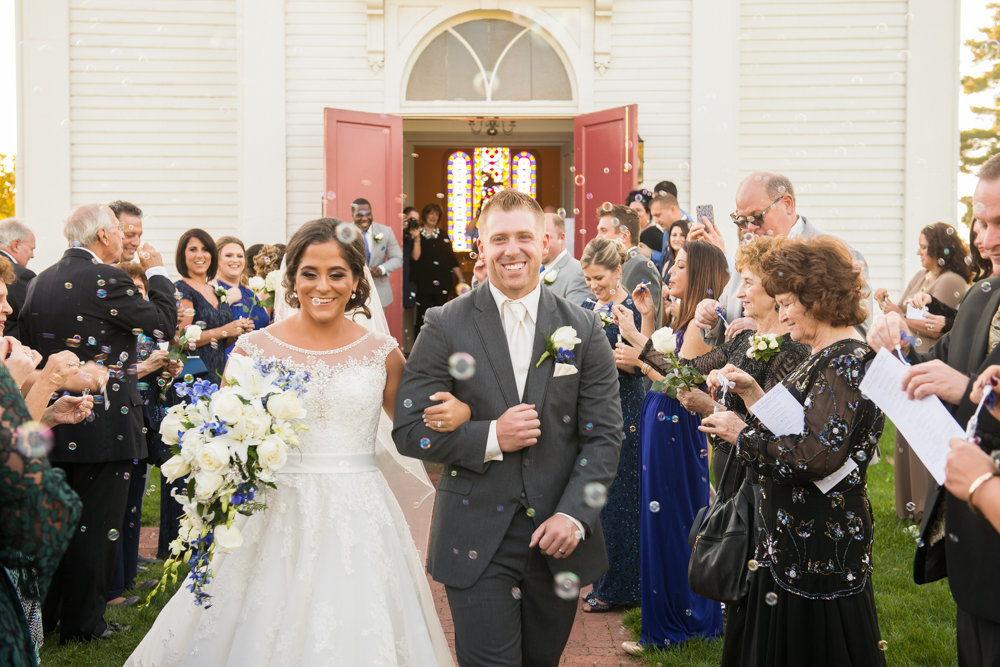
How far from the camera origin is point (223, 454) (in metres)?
2.82

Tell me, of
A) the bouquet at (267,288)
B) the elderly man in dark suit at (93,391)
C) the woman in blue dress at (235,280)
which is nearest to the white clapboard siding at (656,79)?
the woman in blue dress at (235,280)

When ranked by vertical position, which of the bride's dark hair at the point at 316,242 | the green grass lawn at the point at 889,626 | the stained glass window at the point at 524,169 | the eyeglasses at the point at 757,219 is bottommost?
the green grass lawn at the point at 889,626

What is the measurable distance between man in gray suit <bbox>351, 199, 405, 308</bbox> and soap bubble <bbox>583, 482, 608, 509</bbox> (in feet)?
25.5

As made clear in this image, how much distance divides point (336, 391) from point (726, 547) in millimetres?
1699

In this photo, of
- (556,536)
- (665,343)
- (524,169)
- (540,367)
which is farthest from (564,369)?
(524,169)

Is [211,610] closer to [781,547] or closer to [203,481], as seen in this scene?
[203,481]

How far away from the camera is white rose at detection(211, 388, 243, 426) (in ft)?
9.34

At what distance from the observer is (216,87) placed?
11.9 metres

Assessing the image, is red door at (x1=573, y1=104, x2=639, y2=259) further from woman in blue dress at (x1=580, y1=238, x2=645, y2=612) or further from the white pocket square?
the white pocket square

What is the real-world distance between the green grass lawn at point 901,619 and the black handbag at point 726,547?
1.24 meters

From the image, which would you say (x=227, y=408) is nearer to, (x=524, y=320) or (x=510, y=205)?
(x=524, y=320)

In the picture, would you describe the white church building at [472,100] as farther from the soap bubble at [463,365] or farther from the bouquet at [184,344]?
the soap bubble at [463,365]

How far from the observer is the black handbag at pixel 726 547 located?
3.16 m

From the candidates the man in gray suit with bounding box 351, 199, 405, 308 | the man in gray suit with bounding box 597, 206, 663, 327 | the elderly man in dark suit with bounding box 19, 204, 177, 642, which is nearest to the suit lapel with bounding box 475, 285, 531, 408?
the elderly man in dark suit with bounding box 19, 204, 177, 642
